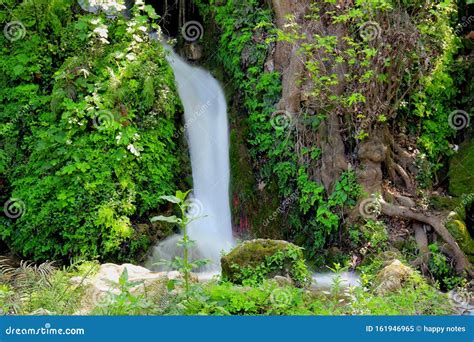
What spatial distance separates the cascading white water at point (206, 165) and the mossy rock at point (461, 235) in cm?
364

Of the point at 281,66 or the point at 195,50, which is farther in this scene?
the point at 195,50

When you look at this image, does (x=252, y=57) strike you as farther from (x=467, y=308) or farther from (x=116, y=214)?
(x=467, y=308)

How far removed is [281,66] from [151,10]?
2538 mm

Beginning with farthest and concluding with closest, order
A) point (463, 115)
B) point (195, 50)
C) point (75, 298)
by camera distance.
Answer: point (195, 50) → point (463, 115) → point (75, 298)

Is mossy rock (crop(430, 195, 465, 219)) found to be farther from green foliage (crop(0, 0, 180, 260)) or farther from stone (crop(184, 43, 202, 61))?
stone (crop(184, 43, 202, 61))

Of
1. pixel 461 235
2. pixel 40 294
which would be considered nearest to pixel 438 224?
pixel 461 235

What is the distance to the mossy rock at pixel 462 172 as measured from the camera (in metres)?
9.40

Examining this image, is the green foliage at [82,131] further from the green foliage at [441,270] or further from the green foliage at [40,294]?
the green foliage at [441,270]

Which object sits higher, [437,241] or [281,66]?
[281,66]

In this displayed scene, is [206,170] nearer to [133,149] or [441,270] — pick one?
[133,149]

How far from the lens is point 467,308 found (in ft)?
22.4

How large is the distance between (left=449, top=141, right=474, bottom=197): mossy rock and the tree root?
91 centimetres

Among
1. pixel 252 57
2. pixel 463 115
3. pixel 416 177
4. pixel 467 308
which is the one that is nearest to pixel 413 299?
pixel 467 308

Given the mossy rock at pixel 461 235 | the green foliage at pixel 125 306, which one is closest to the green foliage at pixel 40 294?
the green foliage at pixel 125 306
